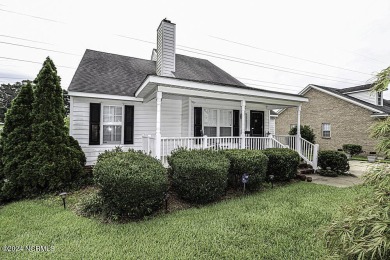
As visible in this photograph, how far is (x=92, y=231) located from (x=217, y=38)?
16783mm

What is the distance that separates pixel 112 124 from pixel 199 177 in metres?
5.16

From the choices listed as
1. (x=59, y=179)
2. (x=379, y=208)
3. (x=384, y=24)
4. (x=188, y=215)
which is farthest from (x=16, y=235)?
(x=384, y=24)

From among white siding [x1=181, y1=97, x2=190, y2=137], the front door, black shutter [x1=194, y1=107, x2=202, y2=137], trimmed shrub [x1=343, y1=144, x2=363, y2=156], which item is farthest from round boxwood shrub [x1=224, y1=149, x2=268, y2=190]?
trimmed shrub [x1=343, y1=144, x2=363, y2=156]

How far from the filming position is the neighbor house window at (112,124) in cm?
852

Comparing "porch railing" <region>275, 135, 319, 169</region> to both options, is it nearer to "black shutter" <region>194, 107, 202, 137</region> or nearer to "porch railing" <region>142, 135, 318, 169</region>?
"porch railing" <region>142, 135, 318, 169</region>

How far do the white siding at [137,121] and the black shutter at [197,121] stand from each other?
883mm

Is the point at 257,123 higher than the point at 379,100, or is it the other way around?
the point at 379,100

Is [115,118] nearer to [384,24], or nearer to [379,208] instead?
[379,208]

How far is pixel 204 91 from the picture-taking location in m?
7.30

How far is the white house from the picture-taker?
24.7 feet

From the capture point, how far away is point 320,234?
1792 mm

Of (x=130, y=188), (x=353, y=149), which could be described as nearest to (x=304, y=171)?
(x=130, y=188)

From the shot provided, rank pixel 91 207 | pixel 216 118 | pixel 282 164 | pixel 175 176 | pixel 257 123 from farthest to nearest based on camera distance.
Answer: pixel 257 123
pixel 216 118
pixel 282 164
pixel 175 176
pixel 91 207

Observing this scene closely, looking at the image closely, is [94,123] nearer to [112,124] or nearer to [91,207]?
[112,124]
